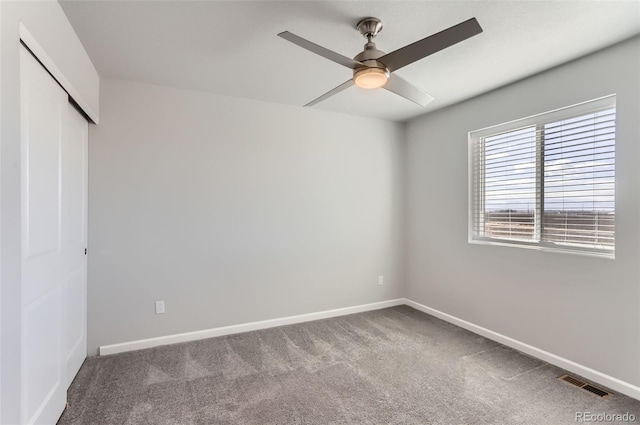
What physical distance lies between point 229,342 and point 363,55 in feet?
8.85

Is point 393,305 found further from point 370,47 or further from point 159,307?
point 370,47

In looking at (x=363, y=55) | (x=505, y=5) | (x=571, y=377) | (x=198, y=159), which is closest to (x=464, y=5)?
(x=505, y=5)

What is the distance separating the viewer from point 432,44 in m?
1.57

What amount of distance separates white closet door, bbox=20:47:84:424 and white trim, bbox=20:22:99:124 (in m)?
0.03

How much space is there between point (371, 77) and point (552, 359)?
8.80 feet

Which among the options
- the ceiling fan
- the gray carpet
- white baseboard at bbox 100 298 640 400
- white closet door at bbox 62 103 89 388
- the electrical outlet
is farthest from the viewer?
the electrical outlet

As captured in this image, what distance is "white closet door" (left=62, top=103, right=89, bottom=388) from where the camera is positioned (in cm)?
211

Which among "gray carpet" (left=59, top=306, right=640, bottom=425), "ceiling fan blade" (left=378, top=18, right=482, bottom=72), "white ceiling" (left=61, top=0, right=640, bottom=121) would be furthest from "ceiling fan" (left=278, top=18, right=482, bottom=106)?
"gray carpet" (left=59, top=306, right=640, bottom=425)

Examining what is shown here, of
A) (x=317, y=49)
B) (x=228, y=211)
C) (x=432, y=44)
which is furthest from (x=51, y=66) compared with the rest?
(x=432, y=44)

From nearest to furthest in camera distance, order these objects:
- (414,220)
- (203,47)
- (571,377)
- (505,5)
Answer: (505,5), (203,47), (571,377), (414,220)

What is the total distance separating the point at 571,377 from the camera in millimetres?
2375

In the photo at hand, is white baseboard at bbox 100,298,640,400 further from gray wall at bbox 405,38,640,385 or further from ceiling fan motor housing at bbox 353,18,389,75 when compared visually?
ceiling fan motor housing at bbox 353,18,389,75

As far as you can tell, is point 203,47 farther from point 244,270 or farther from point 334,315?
point 334,315

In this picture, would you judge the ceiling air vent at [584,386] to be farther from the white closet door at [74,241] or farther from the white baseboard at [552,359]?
the white closet door at [74,241]
